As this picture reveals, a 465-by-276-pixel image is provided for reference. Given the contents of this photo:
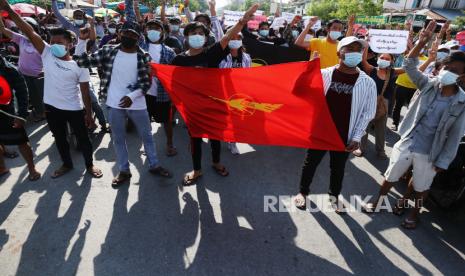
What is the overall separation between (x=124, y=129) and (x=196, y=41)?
143 cm

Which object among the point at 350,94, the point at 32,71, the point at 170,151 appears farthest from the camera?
the point at 32,71

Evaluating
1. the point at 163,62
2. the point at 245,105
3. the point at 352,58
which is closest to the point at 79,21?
the point at 163,62

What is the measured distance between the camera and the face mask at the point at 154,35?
4.21 m

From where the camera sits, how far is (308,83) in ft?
9.96

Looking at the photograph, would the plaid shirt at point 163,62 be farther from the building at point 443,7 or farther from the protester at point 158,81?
the building at point 443,7

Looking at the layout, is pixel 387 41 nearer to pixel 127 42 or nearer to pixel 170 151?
pixel 170 151

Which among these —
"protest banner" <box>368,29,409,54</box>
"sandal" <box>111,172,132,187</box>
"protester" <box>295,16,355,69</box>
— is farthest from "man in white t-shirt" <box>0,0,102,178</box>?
"protest banner" <box>368,29,409,54</box>

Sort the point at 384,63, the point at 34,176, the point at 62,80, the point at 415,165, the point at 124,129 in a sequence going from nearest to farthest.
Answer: the point at 415,165
the point at 62,80
the point at 124,129
the point at 34,176
the point at 384,63

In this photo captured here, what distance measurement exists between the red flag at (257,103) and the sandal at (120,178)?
1257mm

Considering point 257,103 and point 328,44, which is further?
point 328,44

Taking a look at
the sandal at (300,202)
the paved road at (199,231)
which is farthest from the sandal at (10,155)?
the sandal at (300,202)

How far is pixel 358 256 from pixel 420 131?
1389 millimetres

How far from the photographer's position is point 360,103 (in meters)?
3.07

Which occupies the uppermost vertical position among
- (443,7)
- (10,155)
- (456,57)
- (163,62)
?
(443,7)
